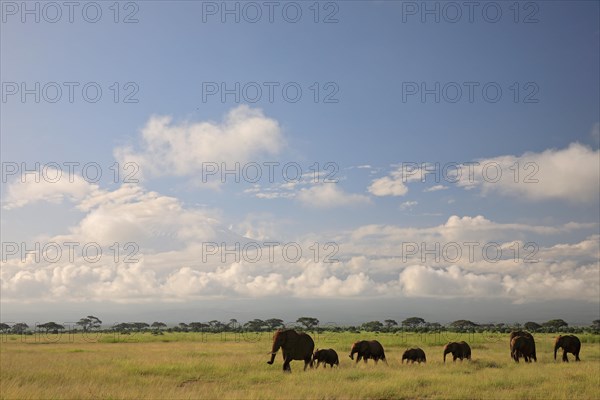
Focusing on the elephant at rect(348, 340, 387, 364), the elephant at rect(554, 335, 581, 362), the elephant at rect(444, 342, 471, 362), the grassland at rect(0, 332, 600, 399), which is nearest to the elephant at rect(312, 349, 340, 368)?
the grassland at rect(0, 332, 600, 399)

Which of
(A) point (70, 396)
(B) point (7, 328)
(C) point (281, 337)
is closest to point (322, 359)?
(C) point (281, 337)

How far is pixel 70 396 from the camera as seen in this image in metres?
16.8

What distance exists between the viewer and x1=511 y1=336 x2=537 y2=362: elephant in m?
31.1

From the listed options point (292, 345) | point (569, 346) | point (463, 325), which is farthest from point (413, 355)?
point (463, 325)

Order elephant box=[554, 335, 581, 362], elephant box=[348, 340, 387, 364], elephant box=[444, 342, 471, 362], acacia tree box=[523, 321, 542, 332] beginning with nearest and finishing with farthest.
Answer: elephant box=[348, 340, 387, 364]
elephant box=[444, 342, 471, 362]
elephant box=[554, 335, 581, 362]
acacia tree box=[523, 321, 542, 332]

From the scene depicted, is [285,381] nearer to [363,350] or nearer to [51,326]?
[363,350]

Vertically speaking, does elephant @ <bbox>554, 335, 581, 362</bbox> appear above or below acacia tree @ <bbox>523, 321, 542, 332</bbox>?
above

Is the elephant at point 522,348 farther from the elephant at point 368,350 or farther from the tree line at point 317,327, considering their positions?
the tree line at point 317,327

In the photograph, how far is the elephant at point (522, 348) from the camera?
31141 millimetres

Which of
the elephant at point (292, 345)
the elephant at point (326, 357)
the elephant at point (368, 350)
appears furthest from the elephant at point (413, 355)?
the elephant at point (292, 345)

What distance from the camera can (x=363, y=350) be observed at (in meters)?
29.8

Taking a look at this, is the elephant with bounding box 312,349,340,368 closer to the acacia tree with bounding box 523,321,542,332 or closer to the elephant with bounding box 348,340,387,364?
the elephant with bounding box 348,340,387,364

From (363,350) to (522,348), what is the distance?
9.43m

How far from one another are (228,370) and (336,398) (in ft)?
29.1
